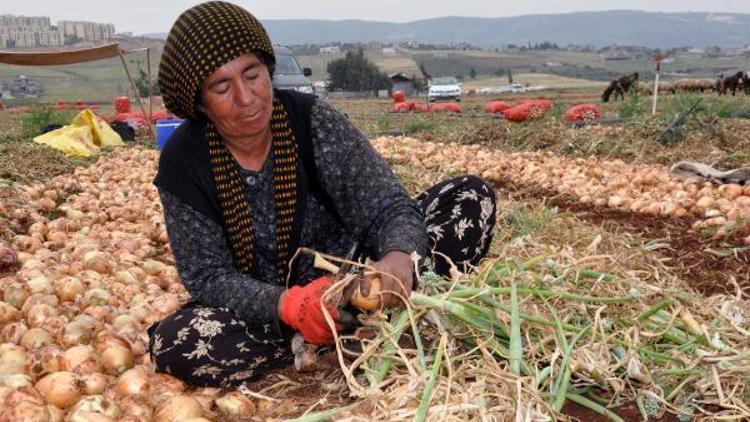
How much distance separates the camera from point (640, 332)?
1.70 metres

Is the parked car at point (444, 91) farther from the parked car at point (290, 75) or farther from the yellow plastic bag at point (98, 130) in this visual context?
the yellow plastic bag at point (98, 130)

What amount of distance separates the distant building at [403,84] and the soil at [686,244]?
38863mm

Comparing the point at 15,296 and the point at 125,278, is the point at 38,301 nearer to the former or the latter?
the point at 15,296

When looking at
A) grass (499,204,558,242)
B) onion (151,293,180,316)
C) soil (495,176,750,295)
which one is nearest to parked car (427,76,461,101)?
soil (495,176,750,295)

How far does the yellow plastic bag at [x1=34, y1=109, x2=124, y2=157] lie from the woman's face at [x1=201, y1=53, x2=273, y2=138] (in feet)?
17.0

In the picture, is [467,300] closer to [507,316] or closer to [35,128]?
[507,316]

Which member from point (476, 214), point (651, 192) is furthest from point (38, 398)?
point (651, 192)

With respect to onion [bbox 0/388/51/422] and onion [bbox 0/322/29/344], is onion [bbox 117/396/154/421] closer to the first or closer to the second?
onion [bbox 0/388/51/422]

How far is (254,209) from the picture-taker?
84.5 inches

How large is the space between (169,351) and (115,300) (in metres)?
0.82

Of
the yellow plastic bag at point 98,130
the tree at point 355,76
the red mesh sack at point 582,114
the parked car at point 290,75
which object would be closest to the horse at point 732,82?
the red mesh sack at point 582,114

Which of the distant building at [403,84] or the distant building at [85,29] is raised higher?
the distant building at [85,29]

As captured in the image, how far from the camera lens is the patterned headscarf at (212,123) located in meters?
1.89

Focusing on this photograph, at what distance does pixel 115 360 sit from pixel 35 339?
0.32 metres
